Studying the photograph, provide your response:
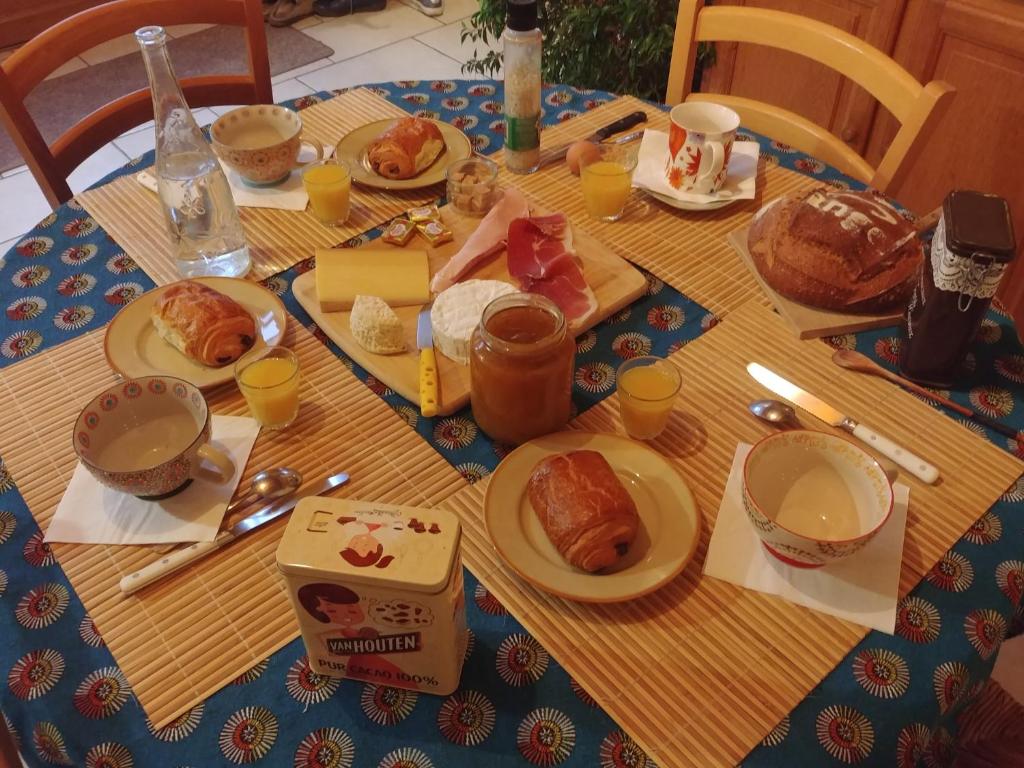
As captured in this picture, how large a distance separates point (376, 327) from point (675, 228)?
575 millimetres

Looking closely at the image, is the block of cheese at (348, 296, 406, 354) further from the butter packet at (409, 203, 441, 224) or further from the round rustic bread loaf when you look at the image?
the round rustic bread loaf

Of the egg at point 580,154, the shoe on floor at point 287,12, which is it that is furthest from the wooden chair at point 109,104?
the shoe on floor at point 287,12

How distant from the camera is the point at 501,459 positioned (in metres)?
0.98

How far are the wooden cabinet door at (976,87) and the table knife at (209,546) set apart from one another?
1990 mm

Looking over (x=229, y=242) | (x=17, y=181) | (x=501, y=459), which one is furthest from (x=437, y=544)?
(x=17, y=181)

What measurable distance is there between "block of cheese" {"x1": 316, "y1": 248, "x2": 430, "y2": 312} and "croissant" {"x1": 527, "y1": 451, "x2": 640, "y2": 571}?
0.44m

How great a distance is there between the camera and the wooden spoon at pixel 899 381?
101cm

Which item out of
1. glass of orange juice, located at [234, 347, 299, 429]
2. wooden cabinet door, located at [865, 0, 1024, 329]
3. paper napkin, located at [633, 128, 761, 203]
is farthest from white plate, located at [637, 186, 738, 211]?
wooden cabinet door, located at [865, 0, 1024, 329]

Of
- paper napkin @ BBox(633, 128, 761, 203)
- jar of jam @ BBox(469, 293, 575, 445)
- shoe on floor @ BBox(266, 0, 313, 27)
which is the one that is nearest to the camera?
jar of jam @ BBox(469, 293, 575, 445)

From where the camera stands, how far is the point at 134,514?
893mm

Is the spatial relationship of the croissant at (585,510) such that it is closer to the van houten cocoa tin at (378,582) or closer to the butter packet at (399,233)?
the van houten cocoa tin at (378,582)

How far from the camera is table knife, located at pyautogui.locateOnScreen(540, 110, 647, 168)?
150 cm

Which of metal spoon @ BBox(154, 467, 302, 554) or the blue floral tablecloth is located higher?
metal spoon @ BBox(154, 467, 302, 554)

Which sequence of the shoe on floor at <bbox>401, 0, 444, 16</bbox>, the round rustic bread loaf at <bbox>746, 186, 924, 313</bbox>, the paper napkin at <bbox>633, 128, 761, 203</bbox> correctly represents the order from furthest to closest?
the shoe on floor at <bbox>401, 0, 444, 16</bbox>, the paper napkin at <bbox>633, 128, 761, 203</bbox>, the round rustic bread loaf at <bbox>746, 186, 924, 313</bbox>
